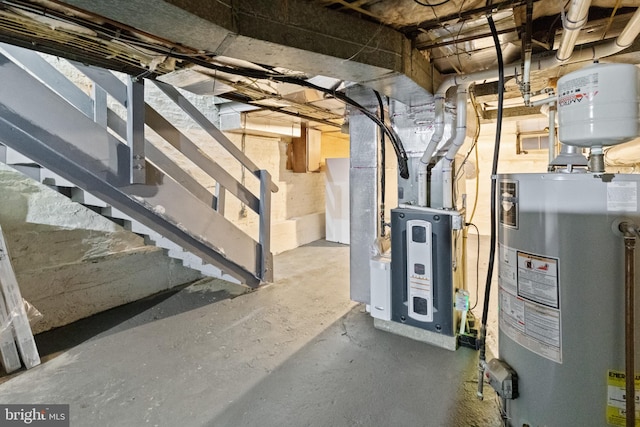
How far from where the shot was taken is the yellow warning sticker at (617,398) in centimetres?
108

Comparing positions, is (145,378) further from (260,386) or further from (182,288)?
(182,288)

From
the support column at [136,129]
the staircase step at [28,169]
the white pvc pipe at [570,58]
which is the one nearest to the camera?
the white pvc pipe at [570,58]

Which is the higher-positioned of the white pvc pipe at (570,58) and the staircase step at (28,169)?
the white pvc pipe at (570,58)

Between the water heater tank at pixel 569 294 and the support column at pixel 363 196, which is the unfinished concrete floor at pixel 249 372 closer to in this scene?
the support column at pixel 363 196

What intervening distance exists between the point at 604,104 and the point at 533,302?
0.74 meters

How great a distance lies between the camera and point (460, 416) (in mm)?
1575

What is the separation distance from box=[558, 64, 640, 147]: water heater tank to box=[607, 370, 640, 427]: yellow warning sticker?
0.81m

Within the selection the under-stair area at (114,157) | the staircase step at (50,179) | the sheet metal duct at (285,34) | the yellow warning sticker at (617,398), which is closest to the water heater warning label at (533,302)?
the yellow warning sticker at (617,398)

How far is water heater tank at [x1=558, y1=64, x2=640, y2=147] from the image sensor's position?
1065 millimetres

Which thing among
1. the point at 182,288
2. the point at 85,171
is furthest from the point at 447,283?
the point at 182,288

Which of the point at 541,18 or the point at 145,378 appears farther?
the point at 145,378

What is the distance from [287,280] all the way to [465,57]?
2.69 metres

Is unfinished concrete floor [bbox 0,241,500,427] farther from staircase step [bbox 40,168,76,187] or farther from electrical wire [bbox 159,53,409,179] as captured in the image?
electrical wire [bbox 159,53,409,179]

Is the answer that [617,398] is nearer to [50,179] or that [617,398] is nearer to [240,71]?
[240,71]
